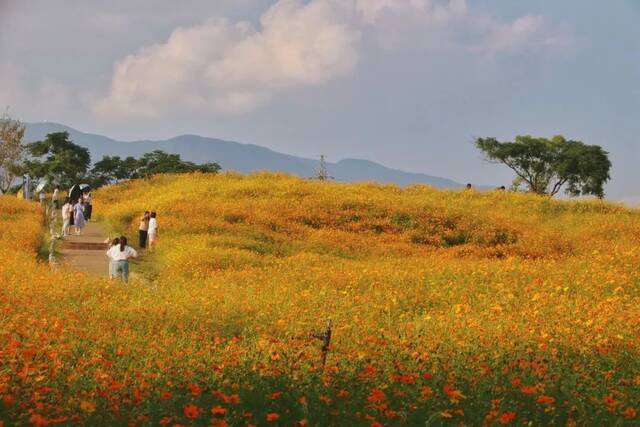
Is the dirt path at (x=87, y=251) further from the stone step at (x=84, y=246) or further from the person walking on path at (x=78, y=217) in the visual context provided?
the person walking on path at (x=78, y=217)

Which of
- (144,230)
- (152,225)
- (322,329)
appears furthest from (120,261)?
A: (144,230)

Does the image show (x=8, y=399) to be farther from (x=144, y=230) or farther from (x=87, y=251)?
(x=87, y=251)

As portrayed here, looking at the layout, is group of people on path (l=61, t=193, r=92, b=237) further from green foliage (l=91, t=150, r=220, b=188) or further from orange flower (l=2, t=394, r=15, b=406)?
green foliage (l=91, t=150, r=220, b=188)

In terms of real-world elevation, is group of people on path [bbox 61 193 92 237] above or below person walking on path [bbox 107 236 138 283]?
above

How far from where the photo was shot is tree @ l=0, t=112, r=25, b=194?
84562 millimetres

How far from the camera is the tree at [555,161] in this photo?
80.1m

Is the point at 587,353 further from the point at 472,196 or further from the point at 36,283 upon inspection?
the point at 472,196

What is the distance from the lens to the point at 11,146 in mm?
85250

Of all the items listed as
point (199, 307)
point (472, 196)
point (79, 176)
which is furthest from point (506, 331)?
point (79, 176)

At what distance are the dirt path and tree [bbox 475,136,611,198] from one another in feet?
183

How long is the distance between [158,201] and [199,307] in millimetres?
25618

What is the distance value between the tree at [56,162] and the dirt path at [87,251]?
160 ft

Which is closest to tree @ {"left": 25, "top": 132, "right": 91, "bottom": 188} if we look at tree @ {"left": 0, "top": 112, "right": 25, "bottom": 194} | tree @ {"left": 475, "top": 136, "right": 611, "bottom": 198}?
tree @ {"left": 0, "top": 112, "right": 25, "bottom": 194}

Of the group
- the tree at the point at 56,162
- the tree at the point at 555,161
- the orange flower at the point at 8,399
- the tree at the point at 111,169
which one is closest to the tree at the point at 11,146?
the tree at the point at 56,162
